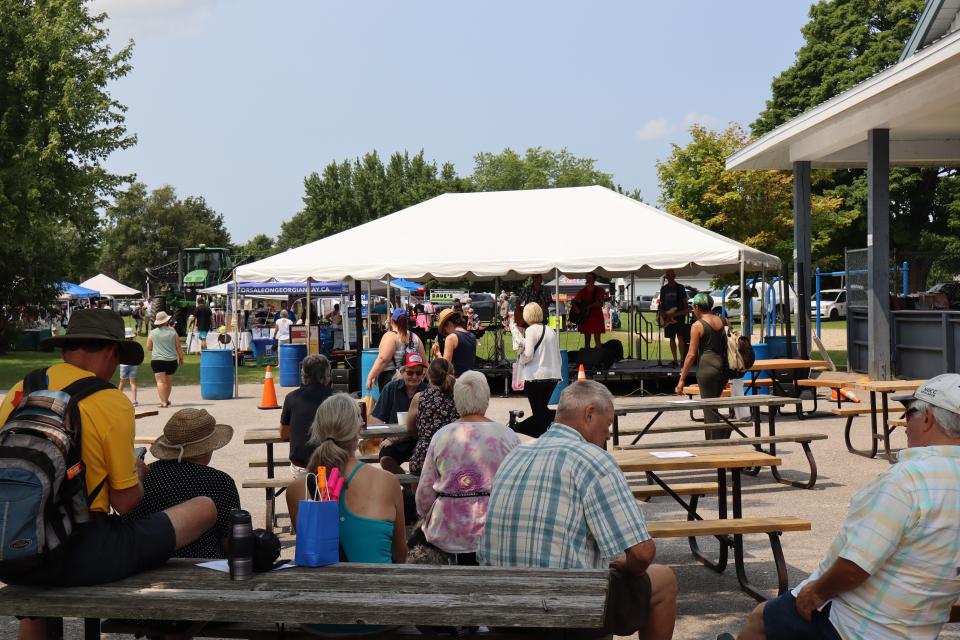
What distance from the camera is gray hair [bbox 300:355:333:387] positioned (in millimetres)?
7633

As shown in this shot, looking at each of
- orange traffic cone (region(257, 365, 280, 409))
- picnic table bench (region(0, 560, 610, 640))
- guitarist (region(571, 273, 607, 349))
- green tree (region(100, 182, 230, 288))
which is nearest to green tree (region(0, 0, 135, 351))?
orange traffic cone (region(257, 365, 280, 409))

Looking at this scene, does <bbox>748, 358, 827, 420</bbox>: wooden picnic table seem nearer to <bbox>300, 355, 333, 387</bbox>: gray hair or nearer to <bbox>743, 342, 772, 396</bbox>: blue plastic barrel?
<bbox>743, 342, 772, 396</bbox>: blue plastic barrel

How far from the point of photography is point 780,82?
43.9 metres

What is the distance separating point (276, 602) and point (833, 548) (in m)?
1.89

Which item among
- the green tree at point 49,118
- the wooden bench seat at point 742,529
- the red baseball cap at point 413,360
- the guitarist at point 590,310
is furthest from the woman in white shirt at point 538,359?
the green tree at point 49,118

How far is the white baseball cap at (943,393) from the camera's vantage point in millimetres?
3469

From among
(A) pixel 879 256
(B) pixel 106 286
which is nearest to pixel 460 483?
(A) pixel 879 256

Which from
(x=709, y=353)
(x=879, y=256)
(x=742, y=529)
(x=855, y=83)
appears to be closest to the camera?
(x=742, y=529)

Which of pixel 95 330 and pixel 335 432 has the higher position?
pixel 95 330

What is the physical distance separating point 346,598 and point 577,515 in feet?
2.99

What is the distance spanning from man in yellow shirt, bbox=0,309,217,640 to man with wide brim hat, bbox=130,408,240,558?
1.20ft

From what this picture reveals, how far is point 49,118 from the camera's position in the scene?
2358cm

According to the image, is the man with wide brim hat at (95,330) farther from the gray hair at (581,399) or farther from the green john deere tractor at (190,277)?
the green john deere tractor at (190,277)

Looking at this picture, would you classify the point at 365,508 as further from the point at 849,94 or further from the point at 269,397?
the point at 849,94
